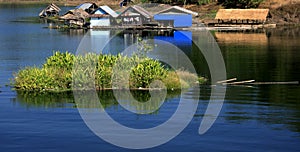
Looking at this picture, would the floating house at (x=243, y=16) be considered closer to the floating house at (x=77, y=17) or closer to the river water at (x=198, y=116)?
the floating house at (x=77, y=17)

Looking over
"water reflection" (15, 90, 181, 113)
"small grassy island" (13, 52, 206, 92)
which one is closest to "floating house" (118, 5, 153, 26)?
"small grassy island" (13, 52, 206, 92)

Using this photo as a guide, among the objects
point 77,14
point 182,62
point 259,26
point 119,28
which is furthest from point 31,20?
point 182,62

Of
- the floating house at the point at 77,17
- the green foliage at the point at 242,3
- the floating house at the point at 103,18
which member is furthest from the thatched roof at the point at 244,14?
the floating house at the point at 77,17

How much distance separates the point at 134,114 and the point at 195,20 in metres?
65.1

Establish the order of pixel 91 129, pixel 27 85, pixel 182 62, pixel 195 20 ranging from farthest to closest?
pixel 195 20
pixel 182 62
pixel 27 85
pixel 91 129

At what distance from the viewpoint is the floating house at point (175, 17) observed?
298 ft

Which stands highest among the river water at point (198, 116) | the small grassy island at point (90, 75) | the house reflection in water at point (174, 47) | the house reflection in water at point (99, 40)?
the small grassy island at point (90, 75)

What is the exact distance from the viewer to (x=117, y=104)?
1401 inches

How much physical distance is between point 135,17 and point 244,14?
17644mm

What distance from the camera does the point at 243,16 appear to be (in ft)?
301

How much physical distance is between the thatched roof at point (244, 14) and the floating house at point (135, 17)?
38.5 feet

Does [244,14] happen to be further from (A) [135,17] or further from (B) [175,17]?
(A) [135,17]

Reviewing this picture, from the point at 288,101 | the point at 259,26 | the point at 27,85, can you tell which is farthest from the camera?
the point at 259,26

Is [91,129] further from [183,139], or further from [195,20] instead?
[195,20]
